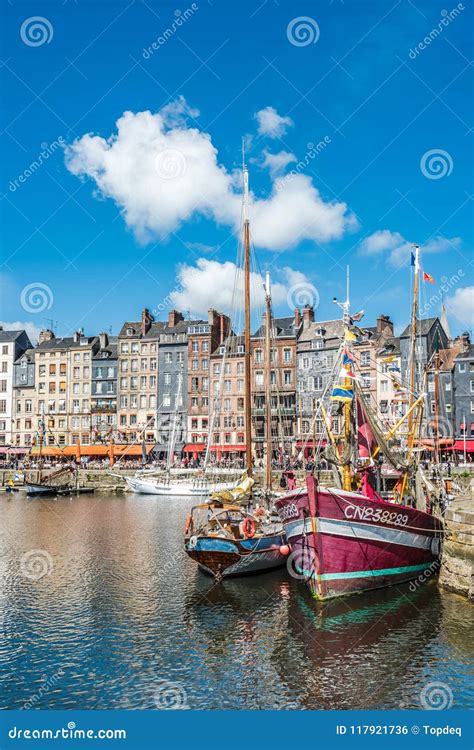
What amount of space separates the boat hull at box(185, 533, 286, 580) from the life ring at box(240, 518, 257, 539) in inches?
9.8

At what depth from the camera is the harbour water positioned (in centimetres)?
1450

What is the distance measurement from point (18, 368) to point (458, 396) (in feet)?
204

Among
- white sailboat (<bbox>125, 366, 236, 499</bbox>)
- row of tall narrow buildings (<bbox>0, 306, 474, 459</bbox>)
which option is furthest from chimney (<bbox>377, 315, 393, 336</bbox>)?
white sailboat (<bbox>125, 366, 236, 499</bbox>)

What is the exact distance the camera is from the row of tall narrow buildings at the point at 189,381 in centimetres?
7112

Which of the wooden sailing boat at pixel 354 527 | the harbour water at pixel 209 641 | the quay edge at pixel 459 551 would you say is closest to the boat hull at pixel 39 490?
the harbour water at pixel 209 641

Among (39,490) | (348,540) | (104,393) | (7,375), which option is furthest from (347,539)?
(7,375)

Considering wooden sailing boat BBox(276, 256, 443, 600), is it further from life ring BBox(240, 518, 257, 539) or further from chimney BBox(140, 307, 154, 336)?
chimney BBox(140, 307, 154, 336)

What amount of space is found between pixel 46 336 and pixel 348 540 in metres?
82.1

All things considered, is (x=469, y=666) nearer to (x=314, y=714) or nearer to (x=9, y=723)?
(x=314, y=714)

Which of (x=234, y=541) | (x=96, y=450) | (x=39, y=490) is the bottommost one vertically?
(x=39, y=490)

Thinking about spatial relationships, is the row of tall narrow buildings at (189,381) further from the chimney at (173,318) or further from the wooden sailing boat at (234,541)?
the wooden sailing boat at (234,541)

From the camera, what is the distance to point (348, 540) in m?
21.8

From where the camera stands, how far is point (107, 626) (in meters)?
19.2

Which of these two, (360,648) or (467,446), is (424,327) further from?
(360,648)
